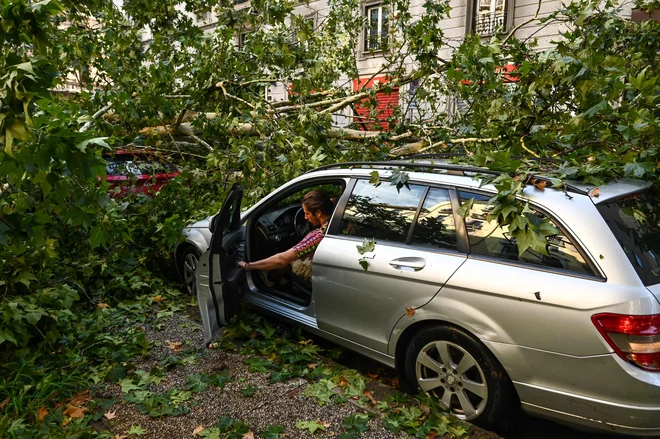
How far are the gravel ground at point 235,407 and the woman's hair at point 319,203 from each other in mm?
1356

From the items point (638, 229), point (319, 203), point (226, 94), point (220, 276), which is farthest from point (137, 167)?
point (638, 229)

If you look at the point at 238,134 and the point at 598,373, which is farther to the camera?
the point at 238,134

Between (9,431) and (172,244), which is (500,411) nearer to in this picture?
(9,431)

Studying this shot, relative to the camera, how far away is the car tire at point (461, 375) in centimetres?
294

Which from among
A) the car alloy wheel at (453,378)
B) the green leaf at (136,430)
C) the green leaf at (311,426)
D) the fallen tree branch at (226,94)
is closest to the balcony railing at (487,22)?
the fallen tree branch at (226,94)

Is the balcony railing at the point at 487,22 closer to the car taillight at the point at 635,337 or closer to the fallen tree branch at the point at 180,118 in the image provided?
the fallen tree branch at the point at 180,118

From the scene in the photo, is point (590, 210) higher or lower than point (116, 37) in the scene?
lower

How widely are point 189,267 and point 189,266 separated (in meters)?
0.01

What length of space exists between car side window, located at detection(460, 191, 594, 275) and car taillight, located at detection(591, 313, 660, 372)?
10.9 inches

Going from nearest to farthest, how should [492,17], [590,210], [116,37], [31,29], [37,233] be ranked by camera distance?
[31,29], [590,210], [37,233], [116,37], [492,17]

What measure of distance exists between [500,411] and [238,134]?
5.06 meters

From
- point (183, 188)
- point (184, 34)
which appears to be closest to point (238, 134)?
point (183, 188)

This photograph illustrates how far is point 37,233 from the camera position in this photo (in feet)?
10.8

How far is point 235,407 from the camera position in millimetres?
3252
